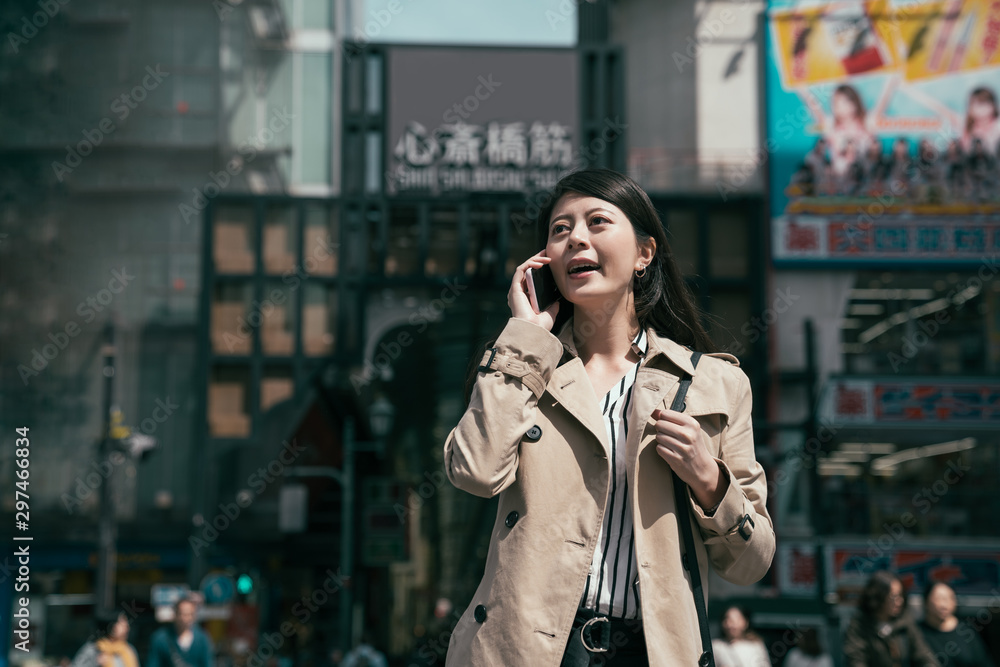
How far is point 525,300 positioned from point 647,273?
32 centimetres

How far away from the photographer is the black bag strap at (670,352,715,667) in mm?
2070

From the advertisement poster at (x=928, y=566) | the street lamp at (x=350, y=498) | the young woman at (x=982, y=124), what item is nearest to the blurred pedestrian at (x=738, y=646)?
the street lamp at (x=350, y=498)

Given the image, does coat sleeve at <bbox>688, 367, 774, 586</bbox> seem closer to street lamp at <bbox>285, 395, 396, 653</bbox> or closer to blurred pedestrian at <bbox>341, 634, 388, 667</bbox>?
blurred pedestrian at <bbox>341, 634, 388, 667</bbox>

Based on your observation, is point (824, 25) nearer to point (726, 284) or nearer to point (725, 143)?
point (725, 143)

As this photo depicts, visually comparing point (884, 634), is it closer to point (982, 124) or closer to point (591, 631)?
point (591, 631)

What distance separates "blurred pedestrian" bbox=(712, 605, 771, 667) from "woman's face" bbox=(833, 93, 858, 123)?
18.1 meters

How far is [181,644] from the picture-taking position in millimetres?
8109

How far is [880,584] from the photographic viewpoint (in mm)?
5953

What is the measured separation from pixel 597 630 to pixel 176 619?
275 inches

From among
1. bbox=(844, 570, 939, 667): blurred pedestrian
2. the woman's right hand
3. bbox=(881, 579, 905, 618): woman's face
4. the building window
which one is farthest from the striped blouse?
the building window

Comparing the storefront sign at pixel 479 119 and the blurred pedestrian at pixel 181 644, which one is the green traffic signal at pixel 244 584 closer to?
the storefront sign at pixel 479 119

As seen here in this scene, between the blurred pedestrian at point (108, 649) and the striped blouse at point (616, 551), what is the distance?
7.33 metres

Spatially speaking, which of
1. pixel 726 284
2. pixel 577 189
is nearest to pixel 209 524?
pixel 726 284

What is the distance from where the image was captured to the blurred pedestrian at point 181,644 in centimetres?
801
